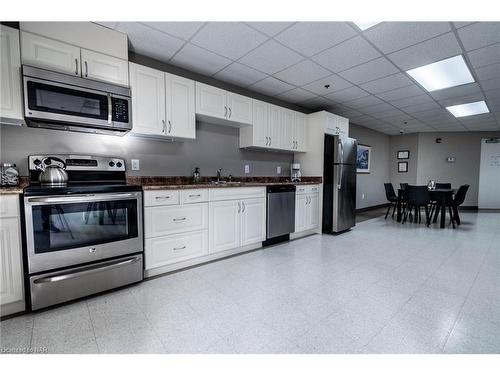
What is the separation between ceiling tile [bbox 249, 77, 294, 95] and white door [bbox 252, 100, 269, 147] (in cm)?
26

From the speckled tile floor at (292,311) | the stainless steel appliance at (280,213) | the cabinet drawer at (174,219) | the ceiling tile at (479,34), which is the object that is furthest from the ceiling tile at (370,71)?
the cabinet drawer at (174,219)

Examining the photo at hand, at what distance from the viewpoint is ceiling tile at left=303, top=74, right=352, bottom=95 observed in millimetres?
3225

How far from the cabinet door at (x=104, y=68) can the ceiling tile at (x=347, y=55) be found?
81.7 inches

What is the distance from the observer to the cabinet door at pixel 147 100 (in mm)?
2346

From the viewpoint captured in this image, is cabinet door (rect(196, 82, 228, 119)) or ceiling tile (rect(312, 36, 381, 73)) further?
cabinet door (rect(196, 82, 228, 119))

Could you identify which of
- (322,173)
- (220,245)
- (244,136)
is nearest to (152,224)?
(220,245)

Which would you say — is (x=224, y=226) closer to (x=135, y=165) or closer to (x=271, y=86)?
(x=135, y=165)

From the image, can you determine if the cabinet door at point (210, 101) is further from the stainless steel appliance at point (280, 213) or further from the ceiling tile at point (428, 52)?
the ceiling tile at point (428, 52)

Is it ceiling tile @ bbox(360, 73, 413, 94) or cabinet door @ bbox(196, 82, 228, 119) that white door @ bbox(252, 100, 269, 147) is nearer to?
cabinet door @ bbox(196, 82, 228, 119)

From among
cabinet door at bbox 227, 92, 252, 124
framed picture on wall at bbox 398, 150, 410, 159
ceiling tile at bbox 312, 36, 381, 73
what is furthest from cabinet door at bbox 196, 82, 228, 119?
framed picture on wall at bbox 398, 150, 410, 159

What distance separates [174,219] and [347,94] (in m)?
3.41

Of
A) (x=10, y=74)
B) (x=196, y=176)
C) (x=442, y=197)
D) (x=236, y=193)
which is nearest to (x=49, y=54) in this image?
(x=10, y=74)

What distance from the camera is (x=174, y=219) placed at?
236 cm

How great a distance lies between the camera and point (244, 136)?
139 inches
